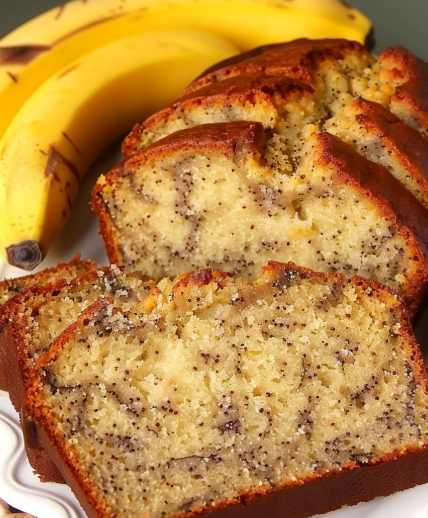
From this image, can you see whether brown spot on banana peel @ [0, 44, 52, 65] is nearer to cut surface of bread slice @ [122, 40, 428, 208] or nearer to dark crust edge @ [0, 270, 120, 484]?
cut surface of bread slice @ [122, 40, 428, 208]

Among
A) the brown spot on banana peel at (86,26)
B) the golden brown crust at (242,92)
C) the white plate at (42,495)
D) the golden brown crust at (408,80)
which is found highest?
the golden brown crust at (408,80)

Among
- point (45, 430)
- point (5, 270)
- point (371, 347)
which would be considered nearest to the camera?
point (45, 430)

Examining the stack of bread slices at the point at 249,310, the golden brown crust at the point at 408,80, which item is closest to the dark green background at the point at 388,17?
the golden brown crust at the point at 408,80

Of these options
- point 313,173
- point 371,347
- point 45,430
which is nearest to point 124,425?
point 45,430

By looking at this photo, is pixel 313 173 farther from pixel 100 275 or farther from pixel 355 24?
pixel 355 24

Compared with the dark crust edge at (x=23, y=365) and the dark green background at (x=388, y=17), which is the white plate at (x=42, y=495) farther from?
the dark green background at (x=388, y=17)

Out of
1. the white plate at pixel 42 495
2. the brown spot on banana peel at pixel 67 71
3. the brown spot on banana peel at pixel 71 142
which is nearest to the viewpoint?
the white plate at pixel 42 495

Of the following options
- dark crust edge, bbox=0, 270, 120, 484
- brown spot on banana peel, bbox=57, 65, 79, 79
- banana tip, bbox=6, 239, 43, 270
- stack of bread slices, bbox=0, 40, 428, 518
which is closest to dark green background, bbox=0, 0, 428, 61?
brown spot on banana peel, bbox=57, 65, 79, 79
